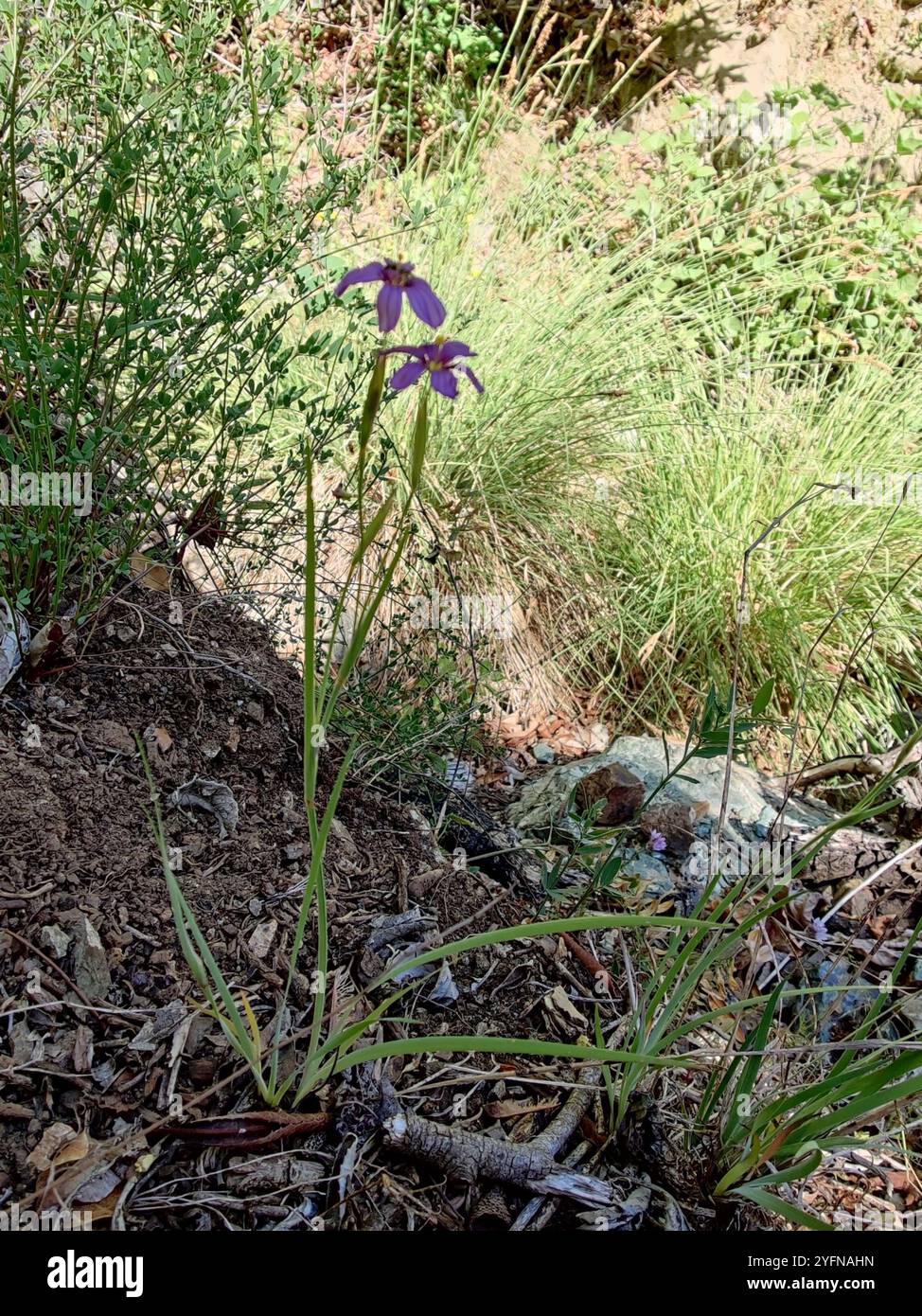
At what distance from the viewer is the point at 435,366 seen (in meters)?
0.96

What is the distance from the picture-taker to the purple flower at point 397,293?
3.00ft

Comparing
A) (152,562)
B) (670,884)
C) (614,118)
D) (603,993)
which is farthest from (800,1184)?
(614,118)

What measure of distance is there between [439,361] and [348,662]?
0.31 metres

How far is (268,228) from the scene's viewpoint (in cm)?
179

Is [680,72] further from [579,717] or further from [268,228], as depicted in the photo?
[268,228]
